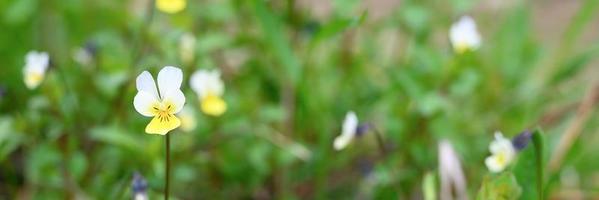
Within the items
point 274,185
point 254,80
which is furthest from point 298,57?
point 274,185

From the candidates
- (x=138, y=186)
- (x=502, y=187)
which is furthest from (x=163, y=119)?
(x=502, y=187)

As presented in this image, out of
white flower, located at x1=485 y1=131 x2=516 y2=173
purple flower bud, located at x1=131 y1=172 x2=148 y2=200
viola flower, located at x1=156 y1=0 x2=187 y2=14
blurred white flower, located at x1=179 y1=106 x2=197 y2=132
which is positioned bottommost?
purple flower bud, located at x1=131 y1=172 x2=148 y2=200

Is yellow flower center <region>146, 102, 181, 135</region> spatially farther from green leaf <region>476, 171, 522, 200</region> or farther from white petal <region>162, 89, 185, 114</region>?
green leaf <region>476, 171, 522, 200</region>

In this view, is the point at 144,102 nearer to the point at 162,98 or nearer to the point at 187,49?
the point at 162,98

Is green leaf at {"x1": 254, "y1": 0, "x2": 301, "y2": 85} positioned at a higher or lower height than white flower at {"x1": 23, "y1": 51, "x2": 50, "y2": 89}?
higher

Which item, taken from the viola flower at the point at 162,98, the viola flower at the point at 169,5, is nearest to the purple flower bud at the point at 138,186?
the viola flower at the point at 162,98

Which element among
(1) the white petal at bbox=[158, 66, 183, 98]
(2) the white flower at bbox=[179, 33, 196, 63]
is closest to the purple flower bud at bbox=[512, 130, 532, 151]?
(1) the white petal at bbox=[158, 66, 183, 98]

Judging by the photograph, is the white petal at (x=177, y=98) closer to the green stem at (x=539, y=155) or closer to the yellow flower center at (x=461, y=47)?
the green stem at (x=539, y=155)
